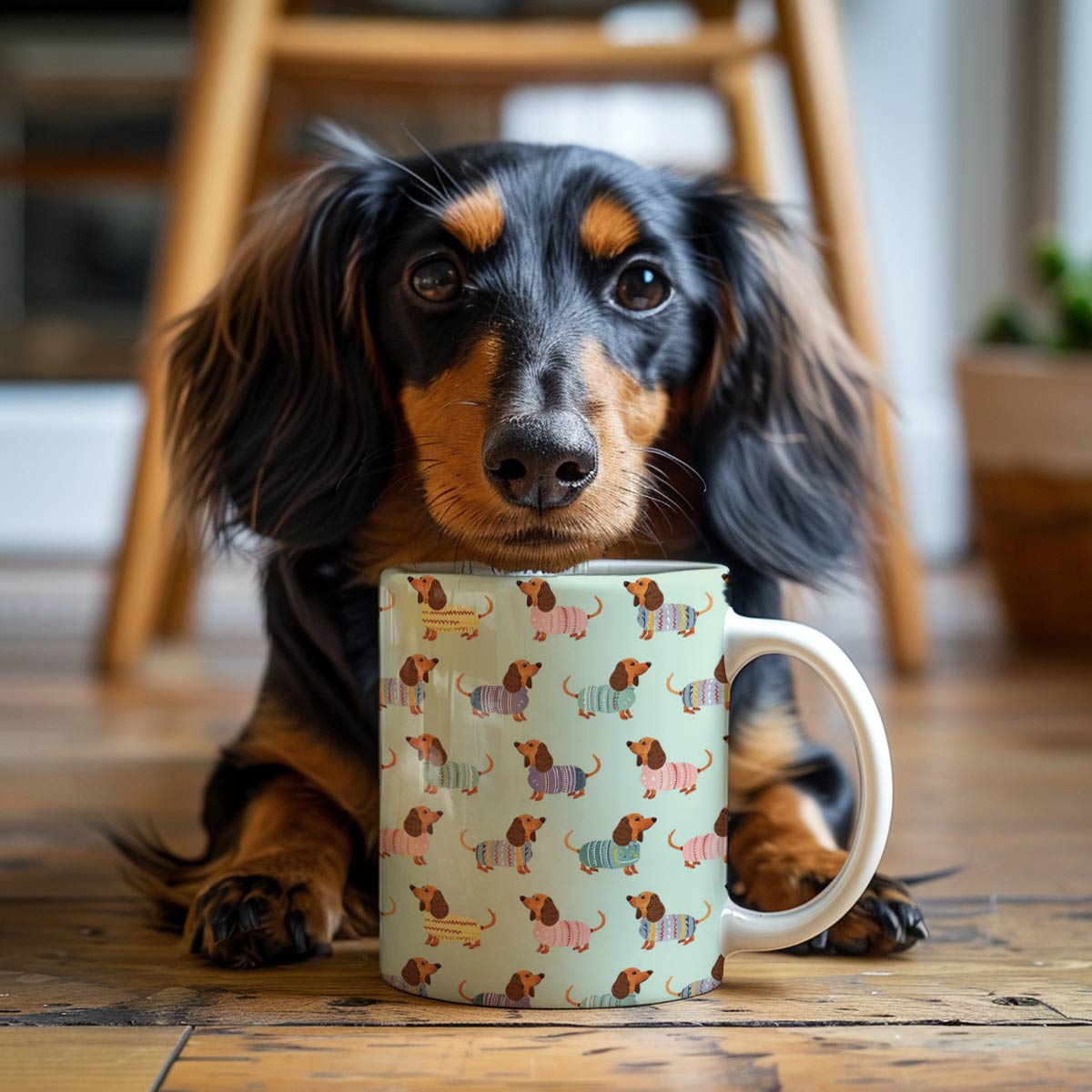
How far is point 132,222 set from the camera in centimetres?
369

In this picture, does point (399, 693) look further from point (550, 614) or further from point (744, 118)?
point (744, 118)

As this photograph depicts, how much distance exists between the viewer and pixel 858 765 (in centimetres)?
70

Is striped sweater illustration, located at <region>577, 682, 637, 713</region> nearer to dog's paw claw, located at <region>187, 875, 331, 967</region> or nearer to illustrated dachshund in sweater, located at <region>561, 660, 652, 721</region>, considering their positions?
illustrated dachshund in sweater, located at <region>561, 660, 652, 721</region>

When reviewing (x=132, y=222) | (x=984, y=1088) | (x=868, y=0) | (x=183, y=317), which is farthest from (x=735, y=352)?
(x=132, y=222)

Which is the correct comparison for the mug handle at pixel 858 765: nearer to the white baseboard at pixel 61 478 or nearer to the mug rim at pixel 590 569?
the mug rim at pixel 590 569

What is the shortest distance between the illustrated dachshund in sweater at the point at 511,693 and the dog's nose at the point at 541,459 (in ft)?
0.40

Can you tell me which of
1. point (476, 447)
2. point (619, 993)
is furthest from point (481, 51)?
point (619, 993)

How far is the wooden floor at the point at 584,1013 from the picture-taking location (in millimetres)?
642

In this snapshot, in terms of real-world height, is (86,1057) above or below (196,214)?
below

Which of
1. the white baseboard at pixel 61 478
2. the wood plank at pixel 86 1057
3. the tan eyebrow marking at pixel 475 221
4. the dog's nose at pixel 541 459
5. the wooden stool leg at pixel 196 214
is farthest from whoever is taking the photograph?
the white baseboard at pixel 61 478

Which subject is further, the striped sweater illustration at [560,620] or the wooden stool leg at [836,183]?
the wooden stool leg at [836,183]

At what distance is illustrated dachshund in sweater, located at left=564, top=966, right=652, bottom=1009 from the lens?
691 millimetres

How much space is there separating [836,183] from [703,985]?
1335 millimetres

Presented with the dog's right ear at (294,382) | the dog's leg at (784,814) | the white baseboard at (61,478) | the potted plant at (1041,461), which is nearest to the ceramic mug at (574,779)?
the dog's leg at (784,814)
